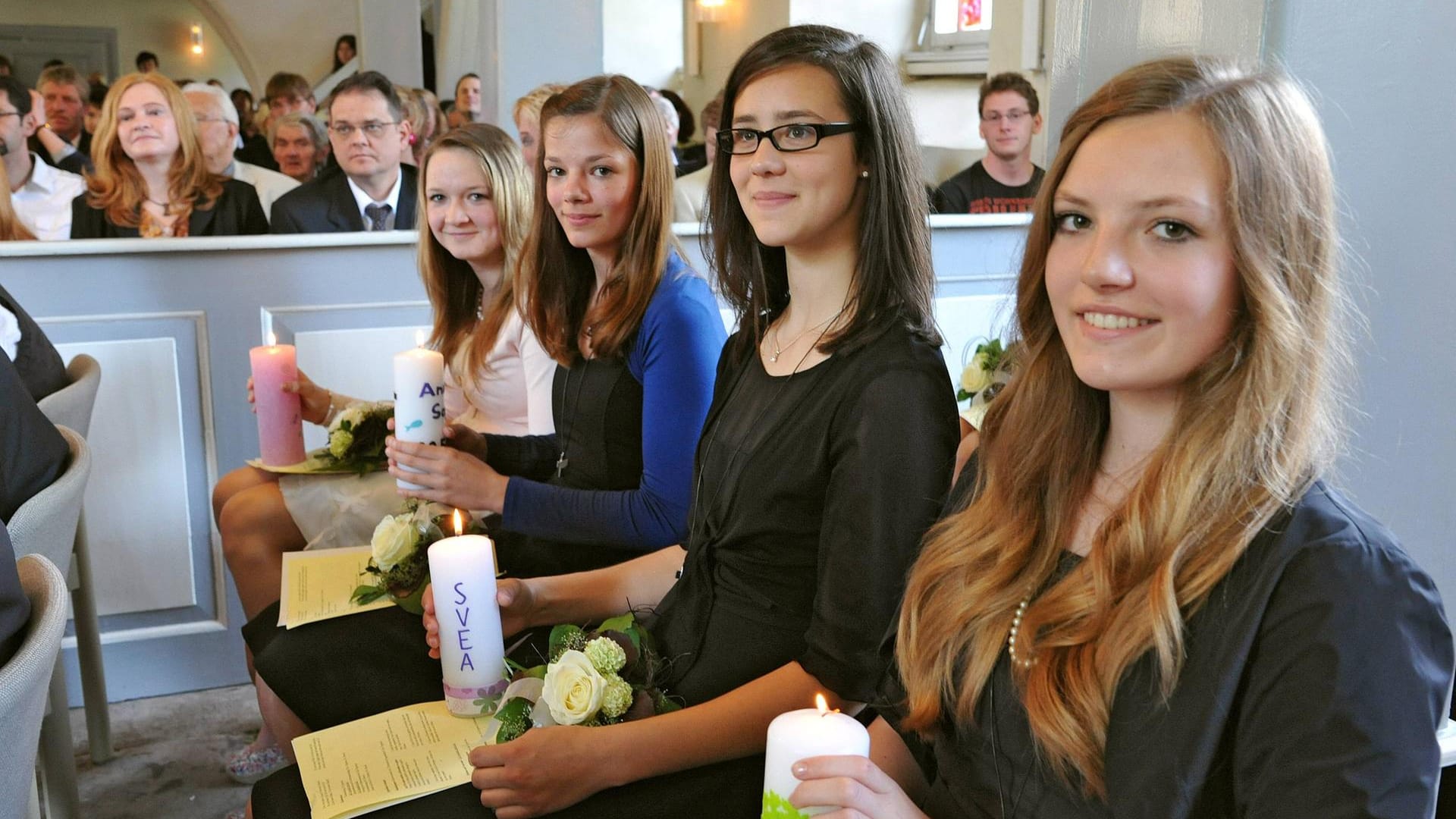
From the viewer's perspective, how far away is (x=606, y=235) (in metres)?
1.91

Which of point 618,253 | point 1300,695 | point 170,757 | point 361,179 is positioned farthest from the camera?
point 361,179

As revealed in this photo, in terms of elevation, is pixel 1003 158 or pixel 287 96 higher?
pixel 287 96

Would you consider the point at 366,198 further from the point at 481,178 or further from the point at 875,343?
the point at 875,343

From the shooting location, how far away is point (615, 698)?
1262 millimetres

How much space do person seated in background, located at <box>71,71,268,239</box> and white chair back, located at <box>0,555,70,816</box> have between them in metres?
2.58

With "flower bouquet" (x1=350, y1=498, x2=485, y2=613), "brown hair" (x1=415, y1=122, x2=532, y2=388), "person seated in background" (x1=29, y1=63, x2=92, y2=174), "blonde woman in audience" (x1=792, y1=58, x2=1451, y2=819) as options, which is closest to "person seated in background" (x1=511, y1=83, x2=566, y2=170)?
"brown hair" (x1=415, y1=122, x2=532, y2=388)

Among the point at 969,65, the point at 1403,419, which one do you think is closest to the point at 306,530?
the point at 1403,419

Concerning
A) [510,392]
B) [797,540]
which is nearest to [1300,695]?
[797,540]

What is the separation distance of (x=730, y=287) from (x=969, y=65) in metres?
5.70

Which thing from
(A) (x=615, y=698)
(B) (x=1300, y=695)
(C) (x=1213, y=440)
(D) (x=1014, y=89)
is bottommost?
(A) (x=615, y=698)

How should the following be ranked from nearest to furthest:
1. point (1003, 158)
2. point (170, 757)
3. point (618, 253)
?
point (618, 253), point (170, 757), point (1003, 158)

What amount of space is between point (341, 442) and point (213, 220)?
1.52m

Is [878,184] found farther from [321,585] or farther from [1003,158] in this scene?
[1003,158]

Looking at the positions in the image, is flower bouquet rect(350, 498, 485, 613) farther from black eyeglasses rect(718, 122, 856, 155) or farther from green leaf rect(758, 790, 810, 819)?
green leaf rect(758, 790, 810, 819)
